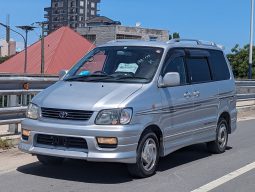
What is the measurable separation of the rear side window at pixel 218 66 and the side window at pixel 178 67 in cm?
118

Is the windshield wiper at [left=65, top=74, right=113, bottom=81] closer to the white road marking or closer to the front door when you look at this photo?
the front door

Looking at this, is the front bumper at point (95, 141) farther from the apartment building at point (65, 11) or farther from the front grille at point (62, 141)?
the apartment building at point (65, 11)

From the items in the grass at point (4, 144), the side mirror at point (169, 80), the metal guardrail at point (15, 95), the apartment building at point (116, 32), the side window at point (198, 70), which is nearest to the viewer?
the side mirror at point (169, 80)

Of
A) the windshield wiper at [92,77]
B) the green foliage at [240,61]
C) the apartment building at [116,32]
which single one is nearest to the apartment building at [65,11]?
the apartment building at [116,32]

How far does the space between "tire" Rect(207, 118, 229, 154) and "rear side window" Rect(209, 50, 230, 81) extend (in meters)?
0.80

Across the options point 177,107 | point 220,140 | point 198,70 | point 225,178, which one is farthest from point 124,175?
point 220,140

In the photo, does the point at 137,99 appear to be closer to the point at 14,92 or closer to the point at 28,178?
the point at 28,178

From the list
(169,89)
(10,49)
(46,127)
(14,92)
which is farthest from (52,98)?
(10,49)

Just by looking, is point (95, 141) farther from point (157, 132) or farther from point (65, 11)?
point (65, 11)

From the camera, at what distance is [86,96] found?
699 cm

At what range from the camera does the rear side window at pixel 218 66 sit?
9.53 meters

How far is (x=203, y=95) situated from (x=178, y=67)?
0.79 meters

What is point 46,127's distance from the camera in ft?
22.7

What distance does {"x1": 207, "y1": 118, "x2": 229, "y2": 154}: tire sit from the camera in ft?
31.2
